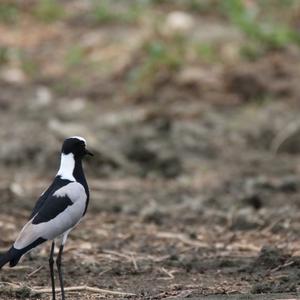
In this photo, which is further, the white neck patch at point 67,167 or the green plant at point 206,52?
the green plant at point 206,52

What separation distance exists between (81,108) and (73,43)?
8.38 feet

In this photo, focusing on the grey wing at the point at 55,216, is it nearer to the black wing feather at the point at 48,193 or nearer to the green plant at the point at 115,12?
the black wing feather at the point at 48,193

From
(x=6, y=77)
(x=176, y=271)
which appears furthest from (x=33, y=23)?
(x=176, y=271)

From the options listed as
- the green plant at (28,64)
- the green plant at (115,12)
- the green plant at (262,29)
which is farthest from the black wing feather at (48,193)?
the green plant at (115,12)

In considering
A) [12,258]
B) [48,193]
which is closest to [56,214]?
[48,193]

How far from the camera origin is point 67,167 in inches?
248

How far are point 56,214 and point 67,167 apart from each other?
0.41 metres

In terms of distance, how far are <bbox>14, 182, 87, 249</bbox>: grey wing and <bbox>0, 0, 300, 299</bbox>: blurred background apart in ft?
2.11

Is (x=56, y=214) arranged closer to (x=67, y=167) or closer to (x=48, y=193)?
(x=48, y=193)

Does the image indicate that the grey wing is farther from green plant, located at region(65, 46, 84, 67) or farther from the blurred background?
green plant, located at region(65, 46, 84, 67)

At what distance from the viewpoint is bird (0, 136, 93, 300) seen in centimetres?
585

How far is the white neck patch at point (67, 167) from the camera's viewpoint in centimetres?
625

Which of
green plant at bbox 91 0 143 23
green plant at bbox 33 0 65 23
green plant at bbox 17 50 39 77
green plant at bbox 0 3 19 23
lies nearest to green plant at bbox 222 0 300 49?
green plant at bbox 91 0 143 23

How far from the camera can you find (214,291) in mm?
6195
